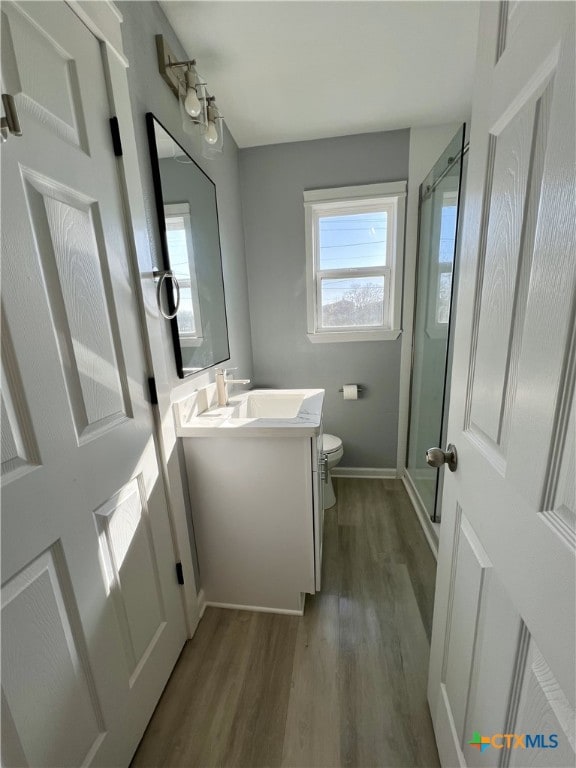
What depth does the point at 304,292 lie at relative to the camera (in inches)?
91.6

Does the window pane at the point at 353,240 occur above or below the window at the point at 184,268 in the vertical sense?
above

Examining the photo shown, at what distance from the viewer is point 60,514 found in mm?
694

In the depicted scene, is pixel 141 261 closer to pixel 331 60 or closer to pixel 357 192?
pixel 331 60

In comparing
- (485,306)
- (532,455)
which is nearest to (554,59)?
(485,306)

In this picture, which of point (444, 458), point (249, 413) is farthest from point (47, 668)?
point (249, 413)

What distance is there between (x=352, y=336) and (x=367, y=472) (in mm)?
1145

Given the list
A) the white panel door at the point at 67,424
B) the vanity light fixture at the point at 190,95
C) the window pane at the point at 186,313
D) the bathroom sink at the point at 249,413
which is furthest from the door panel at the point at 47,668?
the vanity light fixture at the point at 190,95

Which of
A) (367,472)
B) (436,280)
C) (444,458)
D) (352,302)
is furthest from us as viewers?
(367,472)

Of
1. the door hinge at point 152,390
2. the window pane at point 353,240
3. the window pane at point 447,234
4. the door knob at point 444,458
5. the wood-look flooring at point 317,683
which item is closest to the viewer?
the door knob at point 444,458

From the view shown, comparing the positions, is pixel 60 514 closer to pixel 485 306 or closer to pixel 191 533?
pixel 191 533

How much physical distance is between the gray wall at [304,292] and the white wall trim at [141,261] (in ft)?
4.42

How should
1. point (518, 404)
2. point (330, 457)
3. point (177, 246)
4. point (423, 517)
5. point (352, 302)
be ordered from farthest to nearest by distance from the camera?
point (352, 302) → point (330, 457) → point (423, 517) → point (177, 246) → point (518, 404)

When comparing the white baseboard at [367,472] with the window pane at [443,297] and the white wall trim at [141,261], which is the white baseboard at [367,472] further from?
the white wall trim at [141,261]

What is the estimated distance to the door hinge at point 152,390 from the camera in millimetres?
1065
